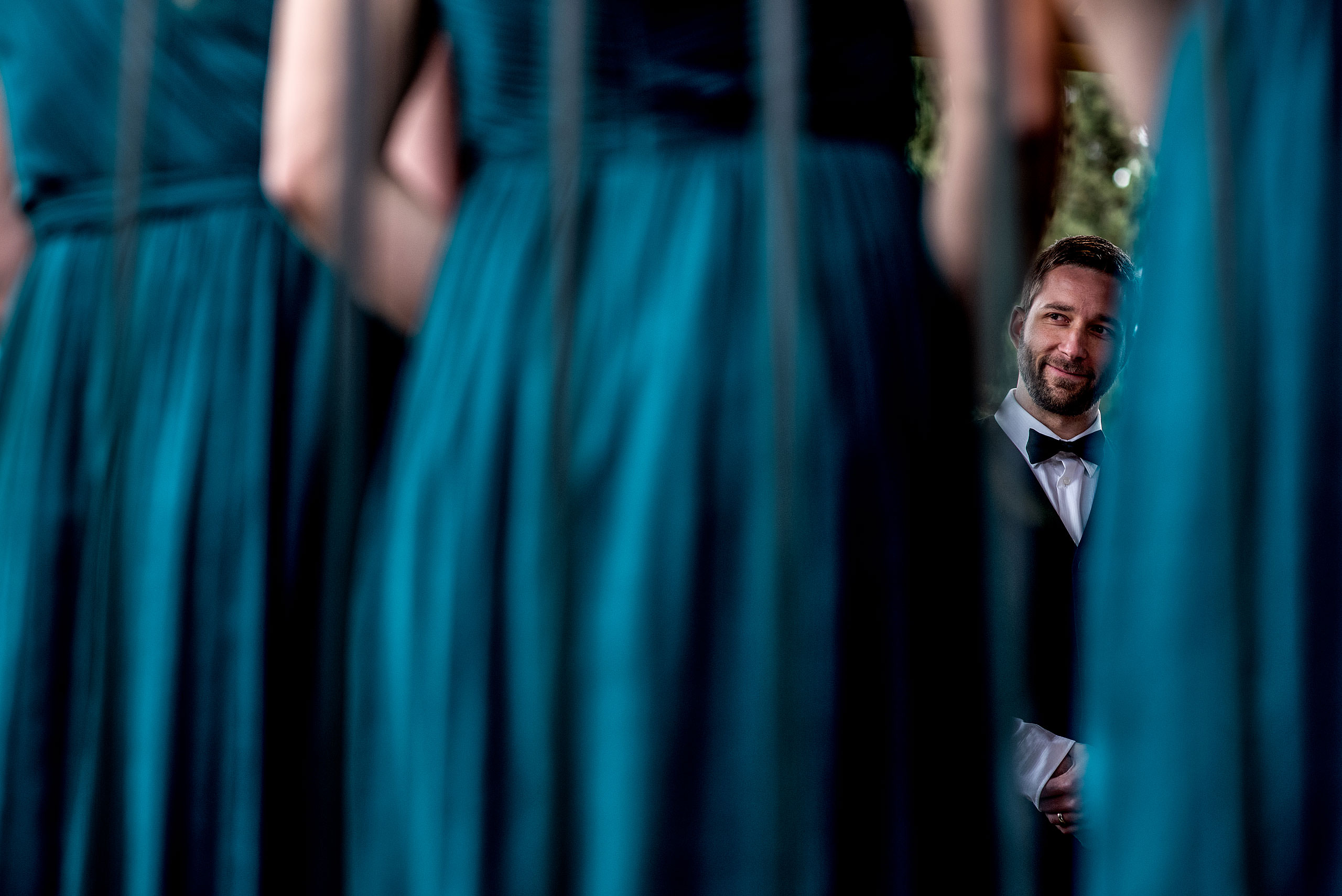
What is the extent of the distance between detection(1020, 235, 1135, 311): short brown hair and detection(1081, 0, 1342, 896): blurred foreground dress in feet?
3.81

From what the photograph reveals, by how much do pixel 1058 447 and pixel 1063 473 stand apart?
0.04 meters

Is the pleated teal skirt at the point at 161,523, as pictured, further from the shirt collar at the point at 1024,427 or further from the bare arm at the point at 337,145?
the shirt collar at the point at 1024,427

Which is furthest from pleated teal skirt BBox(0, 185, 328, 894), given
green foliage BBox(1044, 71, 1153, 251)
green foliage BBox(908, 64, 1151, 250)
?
green foliage BBox(1044, 71, 1153, 251)

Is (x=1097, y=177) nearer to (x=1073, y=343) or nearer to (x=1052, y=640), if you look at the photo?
(x=1073, y=343)

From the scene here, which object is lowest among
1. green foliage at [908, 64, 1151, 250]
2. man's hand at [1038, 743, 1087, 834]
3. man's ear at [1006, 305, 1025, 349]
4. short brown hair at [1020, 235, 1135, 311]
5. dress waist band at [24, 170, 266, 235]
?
man's hand at [1038, 743, 1087, 834]

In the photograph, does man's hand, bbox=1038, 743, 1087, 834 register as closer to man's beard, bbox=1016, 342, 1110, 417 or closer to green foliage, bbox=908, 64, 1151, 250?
man's beard, bbox=1016, 342, 1110, 417

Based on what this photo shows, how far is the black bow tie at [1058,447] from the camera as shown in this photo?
5.80ft

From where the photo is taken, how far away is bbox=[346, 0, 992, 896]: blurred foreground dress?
0.70 meters

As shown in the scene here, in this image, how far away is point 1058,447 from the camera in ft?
5.81

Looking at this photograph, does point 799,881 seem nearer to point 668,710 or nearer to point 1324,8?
point 668,710

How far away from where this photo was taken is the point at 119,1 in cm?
101

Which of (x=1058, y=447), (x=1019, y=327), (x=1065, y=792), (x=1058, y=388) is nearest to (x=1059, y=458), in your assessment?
(x=1058, y=447)

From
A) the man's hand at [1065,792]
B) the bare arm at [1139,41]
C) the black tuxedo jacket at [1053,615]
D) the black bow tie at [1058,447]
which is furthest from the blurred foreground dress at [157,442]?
the black bow tie at [1058,447]

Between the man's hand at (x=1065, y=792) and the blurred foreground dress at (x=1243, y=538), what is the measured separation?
921 millimetres
